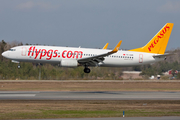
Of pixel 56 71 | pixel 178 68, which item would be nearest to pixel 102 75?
pixel 56 71

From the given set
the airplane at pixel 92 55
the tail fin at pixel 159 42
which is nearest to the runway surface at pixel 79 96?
the airplane at pixel 92 55

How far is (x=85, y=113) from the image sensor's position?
23359 millimetres

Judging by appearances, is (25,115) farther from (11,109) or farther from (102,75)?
(102,75)

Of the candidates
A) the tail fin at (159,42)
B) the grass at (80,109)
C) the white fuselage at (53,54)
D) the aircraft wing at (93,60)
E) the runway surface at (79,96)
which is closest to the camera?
the grass at (80,109)

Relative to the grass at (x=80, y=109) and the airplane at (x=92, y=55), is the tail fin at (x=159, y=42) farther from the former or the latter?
the grass at (x=80, y=109)

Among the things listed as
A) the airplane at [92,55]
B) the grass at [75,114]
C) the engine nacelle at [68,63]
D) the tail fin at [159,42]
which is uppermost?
the tail fin at [159,42]

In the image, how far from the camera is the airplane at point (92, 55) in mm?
46750

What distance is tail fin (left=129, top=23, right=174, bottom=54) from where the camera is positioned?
52.8m

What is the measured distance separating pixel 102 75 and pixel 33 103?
36.6 meters

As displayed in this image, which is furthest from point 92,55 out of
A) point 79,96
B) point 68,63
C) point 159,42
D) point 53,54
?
point 79,96

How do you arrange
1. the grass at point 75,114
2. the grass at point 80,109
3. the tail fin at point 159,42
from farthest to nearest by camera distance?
the tail fin at point 159,42 < the grass at point 80,109 < the grass at point 75,114

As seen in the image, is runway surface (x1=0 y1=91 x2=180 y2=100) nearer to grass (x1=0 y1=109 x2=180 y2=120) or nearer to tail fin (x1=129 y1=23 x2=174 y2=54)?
grass (x1=0 y1=109 x2=180 y2=120)

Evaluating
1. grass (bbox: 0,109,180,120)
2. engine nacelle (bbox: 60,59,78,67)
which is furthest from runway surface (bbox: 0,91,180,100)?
engine nacelle (bbox: 60,59,78,67)

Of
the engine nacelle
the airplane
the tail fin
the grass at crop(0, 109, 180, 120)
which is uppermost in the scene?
the tail fin
